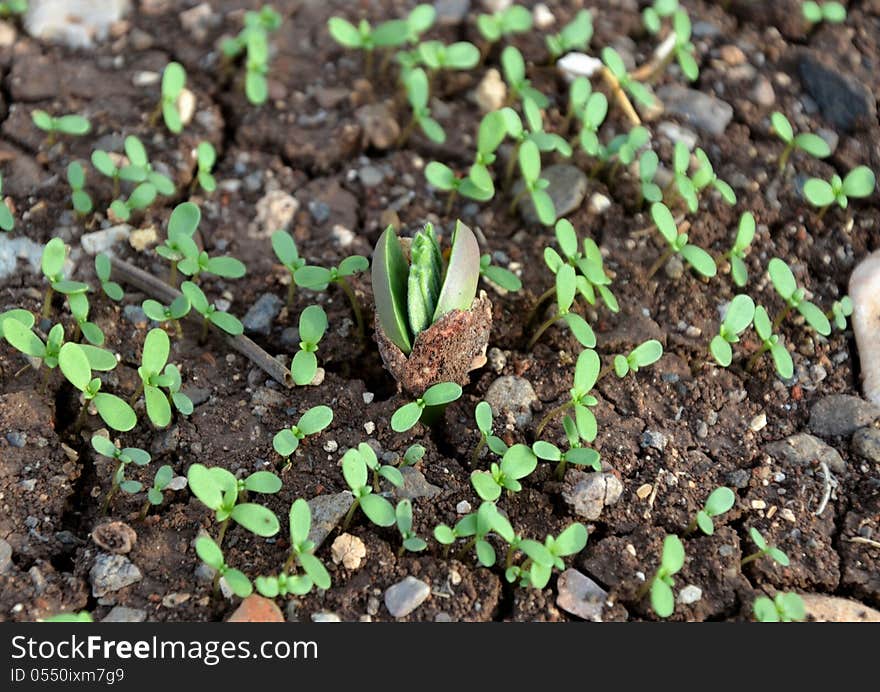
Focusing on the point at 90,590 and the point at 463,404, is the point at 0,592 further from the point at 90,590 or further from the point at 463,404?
the point at 463,404

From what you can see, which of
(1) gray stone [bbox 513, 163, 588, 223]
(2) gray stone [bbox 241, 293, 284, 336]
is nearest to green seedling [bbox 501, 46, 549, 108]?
(1) gray stone [bbox 513, 163, 588, 223]

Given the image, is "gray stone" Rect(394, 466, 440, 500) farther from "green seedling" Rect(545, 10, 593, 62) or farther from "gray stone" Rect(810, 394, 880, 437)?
"green seedling" Rect(545, 10, 593, 62)

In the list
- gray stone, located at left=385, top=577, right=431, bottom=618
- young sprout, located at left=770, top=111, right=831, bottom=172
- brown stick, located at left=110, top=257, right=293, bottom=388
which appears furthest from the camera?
young sprout, located at left=770, top=111, right=831, bottom=172

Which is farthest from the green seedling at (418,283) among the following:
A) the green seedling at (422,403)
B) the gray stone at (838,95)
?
the gray stone at (838,95)

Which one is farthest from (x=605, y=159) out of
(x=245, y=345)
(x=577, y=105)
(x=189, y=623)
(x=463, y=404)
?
(x=189, y=623)

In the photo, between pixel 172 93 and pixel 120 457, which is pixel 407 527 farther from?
pixel 172 93

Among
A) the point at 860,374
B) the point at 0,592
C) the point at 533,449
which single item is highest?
the point at 860,374

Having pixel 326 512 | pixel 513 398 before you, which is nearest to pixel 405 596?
pixel 326 512
